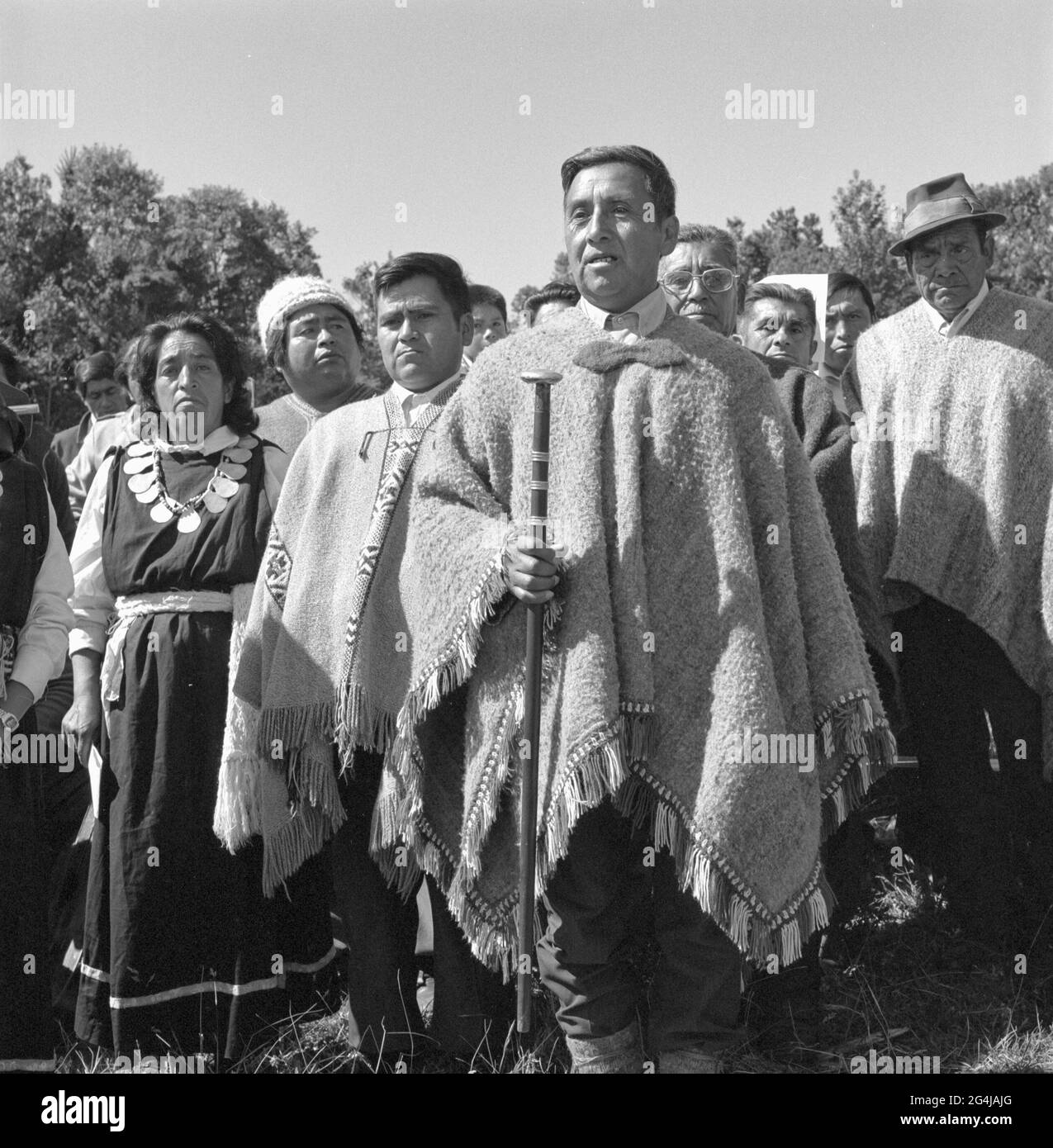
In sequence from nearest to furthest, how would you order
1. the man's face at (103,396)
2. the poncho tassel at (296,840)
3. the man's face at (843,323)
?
the poncho tassel at (296,840) → the man's face at (843,323) → the man's face at (103,396)

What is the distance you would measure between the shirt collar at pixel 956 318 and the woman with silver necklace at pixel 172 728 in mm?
2154

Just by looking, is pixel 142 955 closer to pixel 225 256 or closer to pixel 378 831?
pixel 378 831

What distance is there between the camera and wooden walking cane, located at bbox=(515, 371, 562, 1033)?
326cm

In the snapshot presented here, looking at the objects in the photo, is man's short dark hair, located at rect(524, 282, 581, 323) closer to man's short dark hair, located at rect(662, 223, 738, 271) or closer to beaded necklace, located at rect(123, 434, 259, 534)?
man's short dark hair, located at rect(662, 223, 738, 271)

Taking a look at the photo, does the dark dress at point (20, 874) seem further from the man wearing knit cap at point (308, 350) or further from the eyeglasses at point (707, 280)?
the eyeglasses at point (707, 280)

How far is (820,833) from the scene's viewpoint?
11.3 ft

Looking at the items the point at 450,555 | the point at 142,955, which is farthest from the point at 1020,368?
the point at 142,955

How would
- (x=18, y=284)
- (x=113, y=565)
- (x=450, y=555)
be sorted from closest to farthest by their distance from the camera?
1. (x=450, y=555)
2. (x=113, y=565)
3. (x=18, y=284)

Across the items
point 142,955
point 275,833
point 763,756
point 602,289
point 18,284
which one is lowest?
point 142,955

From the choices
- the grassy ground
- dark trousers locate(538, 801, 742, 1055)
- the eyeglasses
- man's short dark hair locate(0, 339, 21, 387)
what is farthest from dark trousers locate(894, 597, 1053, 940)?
man's short dark hair locate(0, 339, 21, 387)

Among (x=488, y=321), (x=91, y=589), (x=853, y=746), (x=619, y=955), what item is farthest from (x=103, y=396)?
(x=853, y=746)

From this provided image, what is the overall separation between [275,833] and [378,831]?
373 millimetres

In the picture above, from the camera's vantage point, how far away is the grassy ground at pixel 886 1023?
385 cm

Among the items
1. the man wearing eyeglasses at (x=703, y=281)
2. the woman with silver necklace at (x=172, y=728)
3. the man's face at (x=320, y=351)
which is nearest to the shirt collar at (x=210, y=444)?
the woman with silver necklace at (x=172, y=728)
